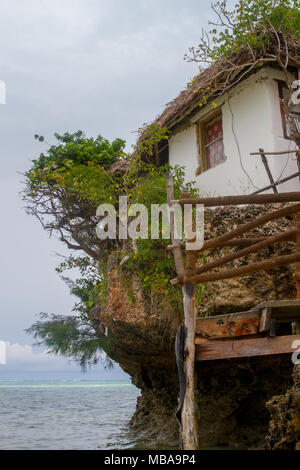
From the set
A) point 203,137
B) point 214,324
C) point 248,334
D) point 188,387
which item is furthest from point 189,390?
point 203,137

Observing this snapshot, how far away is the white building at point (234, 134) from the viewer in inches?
364

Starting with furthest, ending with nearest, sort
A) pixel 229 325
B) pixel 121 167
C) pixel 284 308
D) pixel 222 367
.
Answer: pixel 121 167 < pixel 222 367 < pixel 229 325 < pixel 284 308

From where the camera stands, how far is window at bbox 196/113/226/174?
Answer: 35.3 feet

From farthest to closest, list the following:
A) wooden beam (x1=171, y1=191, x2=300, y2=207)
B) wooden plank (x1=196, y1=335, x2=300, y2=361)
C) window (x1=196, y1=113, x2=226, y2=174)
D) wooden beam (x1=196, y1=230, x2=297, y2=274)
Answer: window (x1=196, y1=113, x2=226, y2=174) → wooden beam (x1=196, y1=230, x2=297, y2=274) → wooden beam (x1=171, y1=191, x2=300, y2=207) → wooden plank (x1=196, y1=335, x2=300, y2=361)

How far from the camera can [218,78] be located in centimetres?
997

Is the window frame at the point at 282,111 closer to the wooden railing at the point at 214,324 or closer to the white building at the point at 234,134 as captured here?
the white building at the point at 234,134

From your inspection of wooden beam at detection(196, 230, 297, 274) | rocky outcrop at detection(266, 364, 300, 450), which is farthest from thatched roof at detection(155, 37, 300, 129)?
rocky outcrop at detection(266, 364, 300, 450)

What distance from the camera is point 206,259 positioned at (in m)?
8.91

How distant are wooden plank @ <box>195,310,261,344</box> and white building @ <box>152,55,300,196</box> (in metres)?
4.00

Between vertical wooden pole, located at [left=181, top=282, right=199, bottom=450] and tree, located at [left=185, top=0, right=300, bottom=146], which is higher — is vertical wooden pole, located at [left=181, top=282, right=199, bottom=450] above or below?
below

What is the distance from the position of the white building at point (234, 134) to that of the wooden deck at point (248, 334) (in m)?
3.98

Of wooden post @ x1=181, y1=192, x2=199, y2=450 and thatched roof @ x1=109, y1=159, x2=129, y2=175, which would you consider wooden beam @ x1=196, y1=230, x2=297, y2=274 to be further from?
thatched roof @ x1=109, y1=159, x2=129, y2=175

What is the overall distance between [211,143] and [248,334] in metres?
6.41

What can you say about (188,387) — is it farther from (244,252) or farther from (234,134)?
(234,134)
